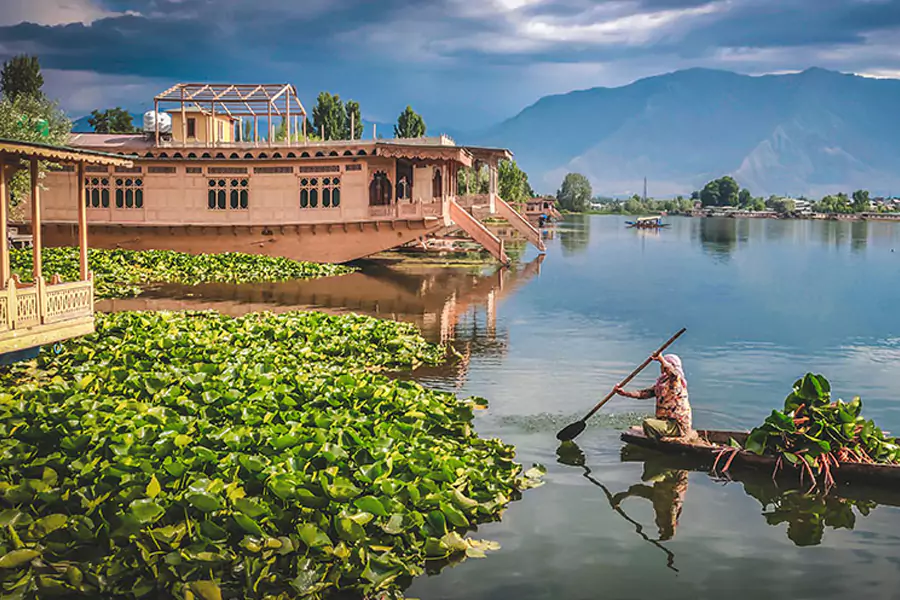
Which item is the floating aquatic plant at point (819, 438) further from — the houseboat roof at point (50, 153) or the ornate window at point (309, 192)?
the ornate window at point (309, 192)

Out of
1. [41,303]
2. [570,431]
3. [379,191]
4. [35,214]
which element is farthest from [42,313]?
[379,191]

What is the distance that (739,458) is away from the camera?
10820 mm

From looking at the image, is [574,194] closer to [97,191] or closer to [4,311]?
[97,191]

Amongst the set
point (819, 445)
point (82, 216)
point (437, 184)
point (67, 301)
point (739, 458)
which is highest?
point (437, 184)

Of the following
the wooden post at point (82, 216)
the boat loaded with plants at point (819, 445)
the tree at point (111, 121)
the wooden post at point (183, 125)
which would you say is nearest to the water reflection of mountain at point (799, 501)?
the boat loaded with plants at point (819, 445)

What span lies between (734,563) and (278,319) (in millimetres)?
11805

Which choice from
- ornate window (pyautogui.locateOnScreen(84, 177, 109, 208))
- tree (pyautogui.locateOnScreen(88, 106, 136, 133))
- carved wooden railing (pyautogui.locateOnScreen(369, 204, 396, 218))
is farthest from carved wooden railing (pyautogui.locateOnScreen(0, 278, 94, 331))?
tree (pyautogui.locateOnScreen(88, 106, 136, 133))

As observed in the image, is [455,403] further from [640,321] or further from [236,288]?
[236,288]

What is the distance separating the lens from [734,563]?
8625mm

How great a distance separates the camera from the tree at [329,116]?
72.4 meters

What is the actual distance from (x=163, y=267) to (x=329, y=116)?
44.3 metres

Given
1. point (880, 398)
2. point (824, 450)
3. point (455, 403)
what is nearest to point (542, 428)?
point (455, 403)

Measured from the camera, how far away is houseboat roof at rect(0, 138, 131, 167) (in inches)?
502

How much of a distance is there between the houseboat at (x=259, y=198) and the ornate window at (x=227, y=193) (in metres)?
0.04
